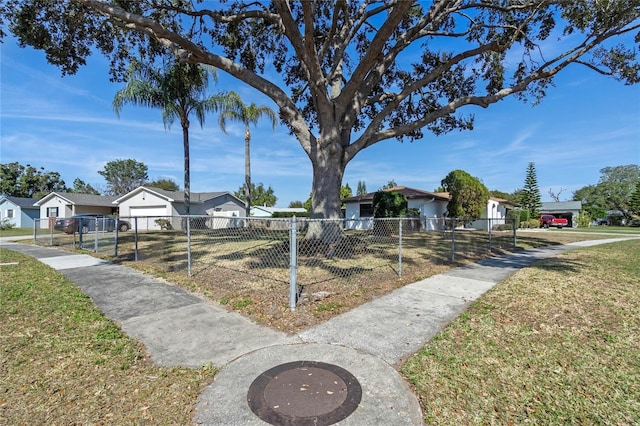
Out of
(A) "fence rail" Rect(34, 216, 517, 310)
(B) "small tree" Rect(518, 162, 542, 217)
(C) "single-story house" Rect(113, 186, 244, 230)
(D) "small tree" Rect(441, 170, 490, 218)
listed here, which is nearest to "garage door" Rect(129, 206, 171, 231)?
(C) "single-story house" Rect(113, 186, 244, 230)

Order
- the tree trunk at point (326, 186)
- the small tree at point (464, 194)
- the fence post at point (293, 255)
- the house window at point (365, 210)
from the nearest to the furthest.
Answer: the fence post at point (293, 255)
the tree trunk at point (326, 186)
the small tree at point (464, 194)
the house window at point (365, 210)

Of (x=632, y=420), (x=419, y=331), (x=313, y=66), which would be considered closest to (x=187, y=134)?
(x=313, y=66)

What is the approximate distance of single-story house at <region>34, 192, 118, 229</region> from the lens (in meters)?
29.7

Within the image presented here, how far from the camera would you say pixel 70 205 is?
29.6 meters

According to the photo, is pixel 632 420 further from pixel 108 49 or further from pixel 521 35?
pixel 108 49

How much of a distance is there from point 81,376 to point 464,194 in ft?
75.3

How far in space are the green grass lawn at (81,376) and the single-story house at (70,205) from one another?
3209cm

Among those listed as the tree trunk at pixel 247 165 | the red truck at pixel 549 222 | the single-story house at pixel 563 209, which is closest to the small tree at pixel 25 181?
the tree trunk at pixel 247 165

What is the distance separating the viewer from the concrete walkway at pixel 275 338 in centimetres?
236

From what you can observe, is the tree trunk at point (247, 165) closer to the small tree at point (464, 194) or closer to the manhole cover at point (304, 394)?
the small tree at point (464, 194)

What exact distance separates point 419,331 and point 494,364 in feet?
2.97

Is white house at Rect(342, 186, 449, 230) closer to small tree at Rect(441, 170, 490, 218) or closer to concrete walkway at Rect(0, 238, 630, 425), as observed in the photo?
small tree at Rect(441, 170, 490, 218)

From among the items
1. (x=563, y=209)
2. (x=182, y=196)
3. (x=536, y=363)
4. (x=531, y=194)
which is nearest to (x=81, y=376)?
(x=536, y=363)

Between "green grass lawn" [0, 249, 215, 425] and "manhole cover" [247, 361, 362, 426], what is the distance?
54 cm
